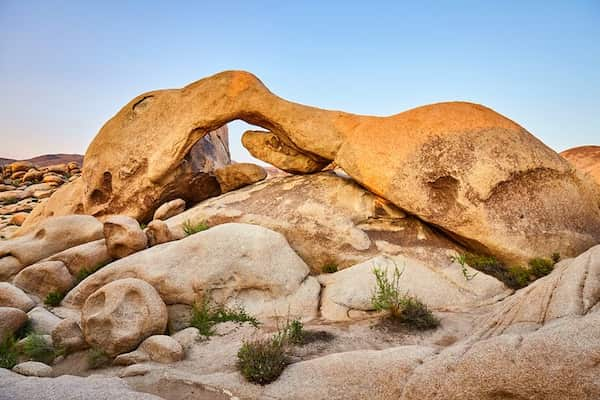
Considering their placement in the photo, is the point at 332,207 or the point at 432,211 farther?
the point at 332,207

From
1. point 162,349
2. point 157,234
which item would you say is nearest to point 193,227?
point 157,234

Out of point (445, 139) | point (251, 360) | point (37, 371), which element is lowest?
point (37, 371)

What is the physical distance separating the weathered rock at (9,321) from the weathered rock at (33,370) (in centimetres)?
Answer: 155

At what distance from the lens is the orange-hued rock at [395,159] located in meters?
10.9

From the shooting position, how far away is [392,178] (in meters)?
11.8

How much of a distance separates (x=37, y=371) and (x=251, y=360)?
348 cm

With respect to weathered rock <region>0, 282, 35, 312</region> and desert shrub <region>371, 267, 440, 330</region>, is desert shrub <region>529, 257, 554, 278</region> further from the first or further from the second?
weathered rock <region>0, 282, 35, 312</region>

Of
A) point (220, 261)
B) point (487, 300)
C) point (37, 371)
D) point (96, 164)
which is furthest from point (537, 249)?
point (96, 164)

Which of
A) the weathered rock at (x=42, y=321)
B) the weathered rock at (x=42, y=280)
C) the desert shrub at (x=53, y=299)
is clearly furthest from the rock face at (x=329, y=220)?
the weathered rock at (x=42, y=321)

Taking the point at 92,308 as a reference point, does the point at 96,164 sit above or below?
above

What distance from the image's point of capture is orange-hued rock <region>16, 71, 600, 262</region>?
10.9 metres

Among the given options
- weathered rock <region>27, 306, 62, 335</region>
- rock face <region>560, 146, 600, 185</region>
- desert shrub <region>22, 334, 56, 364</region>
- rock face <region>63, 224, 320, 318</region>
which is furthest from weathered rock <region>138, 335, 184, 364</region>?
rock face <region>560, 146, 600, 185</region>

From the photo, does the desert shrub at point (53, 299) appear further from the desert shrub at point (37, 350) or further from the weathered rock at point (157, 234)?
the weathered rock at point (157, 234)

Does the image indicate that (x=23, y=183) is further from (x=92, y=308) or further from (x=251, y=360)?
(x=251, y=360)
